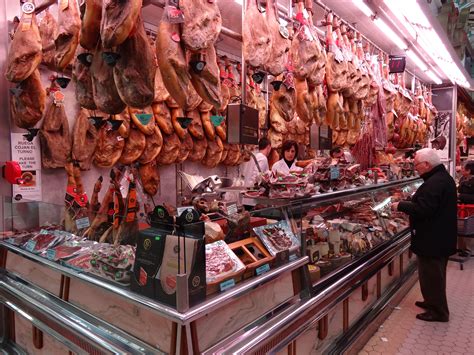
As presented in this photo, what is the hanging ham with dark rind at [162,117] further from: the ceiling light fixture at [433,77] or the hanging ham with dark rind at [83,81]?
the ceiling light fixture at [433,77]

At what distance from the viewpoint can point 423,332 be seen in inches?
140

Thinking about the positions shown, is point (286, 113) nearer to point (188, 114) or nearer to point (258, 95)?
point (188, 114)

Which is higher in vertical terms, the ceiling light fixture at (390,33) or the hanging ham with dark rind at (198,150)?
the ceiling light fixture at (390,33)

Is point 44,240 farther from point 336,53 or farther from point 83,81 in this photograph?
point 336,53

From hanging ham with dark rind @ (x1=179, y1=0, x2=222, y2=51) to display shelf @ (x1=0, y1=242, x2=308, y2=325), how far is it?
124 cm

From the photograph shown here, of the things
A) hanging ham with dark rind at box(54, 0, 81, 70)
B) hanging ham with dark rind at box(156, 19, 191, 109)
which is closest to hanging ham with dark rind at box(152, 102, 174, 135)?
hanging ham with dark rind at box(54, 0, 81, 70)

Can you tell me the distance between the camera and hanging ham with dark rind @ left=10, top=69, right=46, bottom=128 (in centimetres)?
297

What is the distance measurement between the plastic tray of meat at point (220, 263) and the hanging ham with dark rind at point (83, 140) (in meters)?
2.01

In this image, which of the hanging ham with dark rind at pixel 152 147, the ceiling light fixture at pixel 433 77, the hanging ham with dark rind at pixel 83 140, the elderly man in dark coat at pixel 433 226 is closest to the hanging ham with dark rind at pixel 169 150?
the hanging ham with dark rind at pixel 152 147

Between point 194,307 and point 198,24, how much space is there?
1.41 m

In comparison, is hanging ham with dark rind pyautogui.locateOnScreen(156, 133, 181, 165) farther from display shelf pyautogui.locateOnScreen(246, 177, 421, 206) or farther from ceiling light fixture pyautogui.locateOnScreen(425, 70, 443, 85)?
ceiling light fixture pyautogui.locateOnScreen(425, 70, 443, 85)

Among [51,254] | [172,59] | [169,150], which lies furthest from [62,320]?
[169,150]

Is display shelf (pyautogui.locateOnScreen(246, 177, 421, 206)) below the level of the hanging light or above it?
below

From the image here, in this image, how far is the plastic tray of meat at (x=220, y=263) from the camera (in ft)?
5.79
